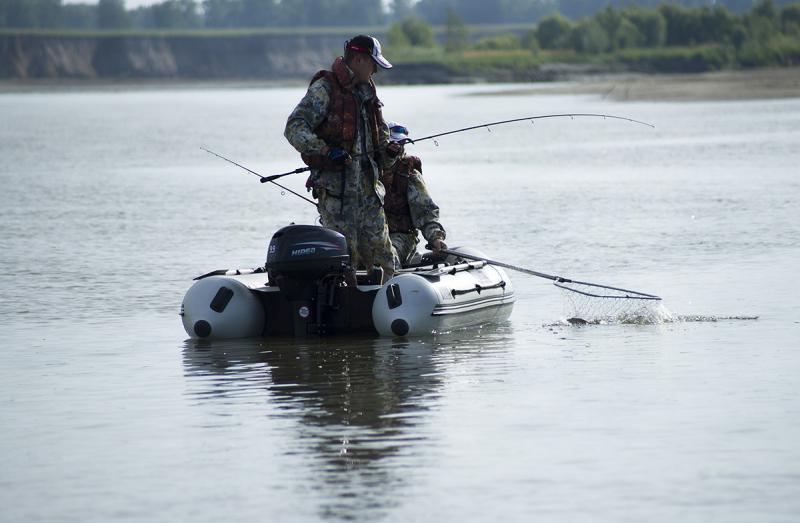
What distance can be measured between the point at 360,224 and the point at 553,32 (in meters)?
106

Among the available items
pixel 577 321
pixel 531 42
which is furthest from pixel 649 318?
pixel 531 42

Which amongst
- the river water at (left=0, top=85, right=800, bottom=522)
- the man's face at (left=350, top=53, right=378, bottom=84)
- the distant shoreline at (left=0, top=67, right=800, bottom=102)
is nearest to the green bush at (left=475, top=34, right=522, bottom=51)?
the distant shoreline at (left=0, top=67, right=800, bottom=102)

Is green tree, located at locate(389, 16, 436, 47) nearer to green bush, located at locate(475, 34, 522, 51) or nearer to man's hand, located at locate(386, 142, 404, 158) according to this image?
green bush, located at locate(475, 34, 522, 51)

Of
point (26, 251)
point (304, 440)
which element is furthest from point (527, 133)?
point (304, 440)

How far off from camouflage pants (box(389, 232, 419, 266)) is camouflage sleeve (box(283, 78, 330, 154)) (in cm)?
125

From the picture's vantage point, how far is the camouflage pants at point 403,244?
36.8 feet

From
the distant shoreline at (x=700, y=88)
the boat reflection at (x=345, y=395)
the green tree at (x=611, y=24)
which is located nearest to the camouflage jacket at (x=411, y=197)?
the boat reflection at (x=345, y=395)

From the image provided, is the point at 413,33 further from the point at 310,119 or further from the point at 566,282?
the point at 310,119

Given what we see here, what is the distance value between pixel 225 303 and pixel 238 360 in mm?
822

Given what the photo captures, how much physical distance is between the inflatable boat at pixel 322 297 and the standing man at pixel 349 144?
12.2 inches

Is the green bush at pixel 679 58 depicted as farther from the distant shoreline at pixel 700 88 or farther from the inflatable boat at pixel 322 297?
the inflatable boat at pixel 322 297

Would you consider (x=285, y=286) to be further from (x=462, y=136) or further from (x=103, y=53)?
(x=103, y=53)

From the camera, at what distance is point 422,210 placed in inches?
433

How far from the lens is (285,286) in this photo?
10383 millimetres
